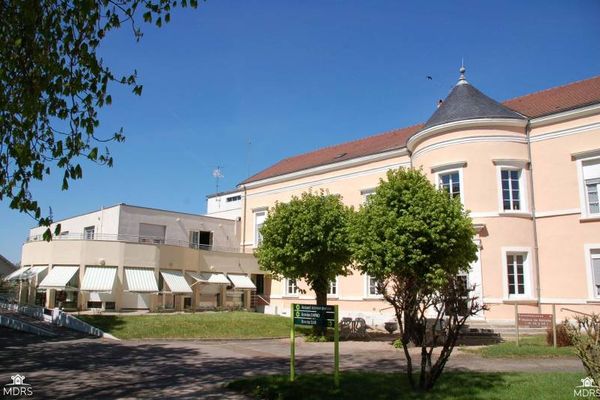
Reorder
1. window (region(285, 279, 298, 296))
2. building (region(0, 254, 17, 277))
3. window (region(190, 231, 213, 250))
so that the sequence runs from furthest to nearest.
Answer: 1. building (region(0, 254, 17, 277))
2. window (region(190, 231, 213, 250))
3. window (region(285, 279, 298, 296))

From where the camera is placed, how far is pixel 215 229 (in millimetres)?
38844

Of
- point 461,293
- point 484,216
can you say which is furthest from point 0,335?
point 484,216

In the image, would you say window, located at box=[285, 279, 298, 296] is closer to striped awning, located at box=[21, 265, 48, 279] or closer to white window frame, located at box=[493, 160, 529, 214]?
striped awning, located at box=[21, 265, 48, 279]

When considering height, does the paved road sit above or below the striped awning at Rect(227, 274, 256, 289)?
below

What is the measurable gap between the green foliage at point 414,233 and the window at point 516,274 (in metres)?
4.70

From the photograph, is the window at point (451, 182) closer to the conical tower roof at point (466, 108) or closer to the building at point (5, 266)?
the conical tower roof at point (466, 108)

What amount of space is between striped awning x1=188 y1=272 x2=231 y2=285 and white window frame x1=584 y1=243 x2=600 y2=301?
21.2 m

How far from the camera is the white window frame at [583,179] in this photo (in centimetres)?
2131

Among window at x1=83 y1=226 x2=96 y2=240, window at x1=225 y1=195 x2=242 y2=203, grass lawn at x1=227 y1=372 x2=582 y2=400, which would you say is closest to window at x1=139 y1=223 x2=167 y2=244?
window at x1=83 y1=226 x2=96 y2=240

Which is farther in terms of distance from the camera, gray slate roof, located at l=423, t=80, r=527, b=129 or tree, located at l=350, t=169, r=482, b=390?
gray slate roof, located at l=423, t=80, r=527, b=129

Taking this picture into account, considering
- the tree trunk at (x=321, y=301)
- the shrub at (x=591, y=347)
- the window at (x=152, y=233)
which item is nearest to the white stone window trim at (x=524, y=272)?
the tree trunk at (x=321, y=301)

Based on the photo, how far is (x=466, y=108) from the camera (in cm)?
2383

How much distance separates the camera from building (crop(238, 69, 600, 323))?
2139cm

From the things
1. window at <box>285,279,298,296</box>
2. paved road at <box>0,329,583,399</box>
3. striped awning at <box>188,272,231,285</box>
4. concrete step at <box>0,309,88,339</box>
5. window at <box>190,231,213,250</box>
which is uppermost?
window at <box>190,231,213,250</box>
